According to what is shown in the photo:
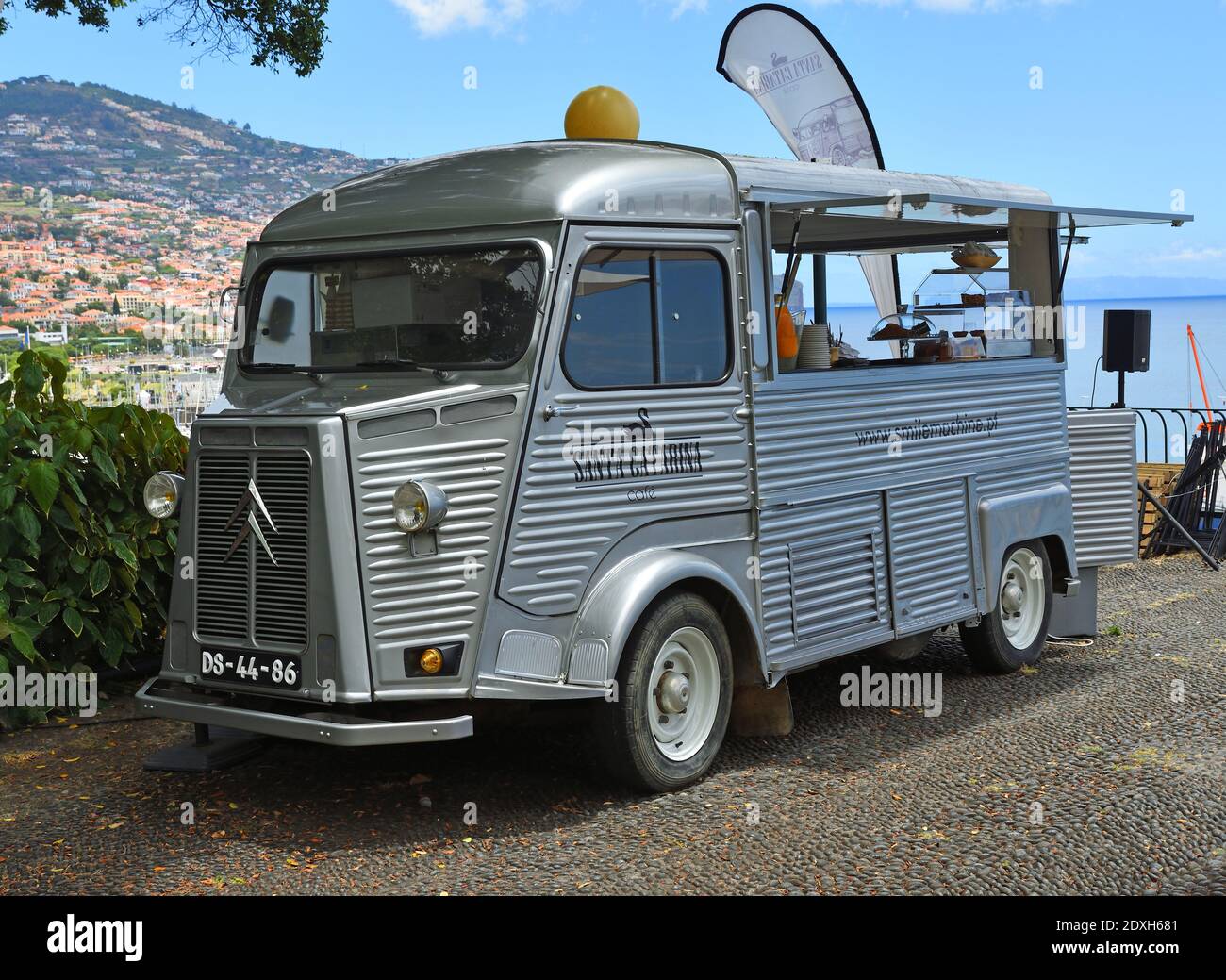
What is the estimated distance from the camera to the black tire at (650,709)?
572cm

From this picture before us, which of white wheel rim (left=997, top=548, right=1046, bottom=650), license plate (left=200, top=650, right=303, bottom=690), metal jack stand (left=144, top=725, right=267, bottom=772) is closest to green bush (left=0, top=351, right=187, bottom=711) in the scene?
metal jack stand (left=144, top=725, right=267, bottom=772)

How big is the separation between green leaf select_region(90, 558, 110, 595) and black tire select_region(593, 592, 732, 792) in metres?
3.13

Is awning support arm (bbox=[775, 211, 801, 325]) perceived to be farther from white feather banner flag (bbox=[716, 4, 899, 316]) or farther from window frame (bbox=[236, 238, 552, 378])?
white feather banner flag (bbox=[716, 4, 899, 316])

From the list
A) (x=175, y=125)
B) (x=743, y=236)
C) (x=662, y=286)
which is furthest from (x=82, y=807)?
(x=175, y=125)

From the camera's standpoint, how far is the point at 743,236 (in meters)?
6.39

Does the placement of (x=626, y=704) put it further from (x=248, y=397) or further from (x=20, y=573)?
(x=20, y=573)

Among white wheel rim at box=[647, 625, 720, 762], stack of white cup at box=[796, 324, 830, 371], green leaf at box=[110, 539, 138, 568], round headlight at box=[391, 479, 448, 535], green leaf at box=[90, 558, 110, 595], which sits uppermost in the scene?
stack of white cup at box=[796, 324, 830, 371]

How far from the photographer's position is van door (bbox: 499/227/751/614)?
18.3 feet

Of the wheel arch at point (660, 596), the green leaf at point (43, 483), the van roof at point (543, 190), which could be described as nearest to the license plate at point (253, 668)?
the wheel arch at point (660, 596)

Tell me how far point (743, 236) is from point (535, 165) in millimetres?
1051

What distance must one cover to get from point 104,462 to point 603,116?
3.28 meters

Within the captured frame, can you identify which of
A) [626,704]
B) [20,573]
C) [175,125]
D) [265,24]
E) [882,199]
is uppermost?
[175,125]

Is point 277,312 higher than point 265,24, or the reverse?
point 265,24

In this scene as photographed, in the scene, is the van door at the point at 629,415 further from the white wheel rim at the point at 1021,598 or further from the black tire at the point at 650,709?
the white wheel rim at the point at 1021,598
